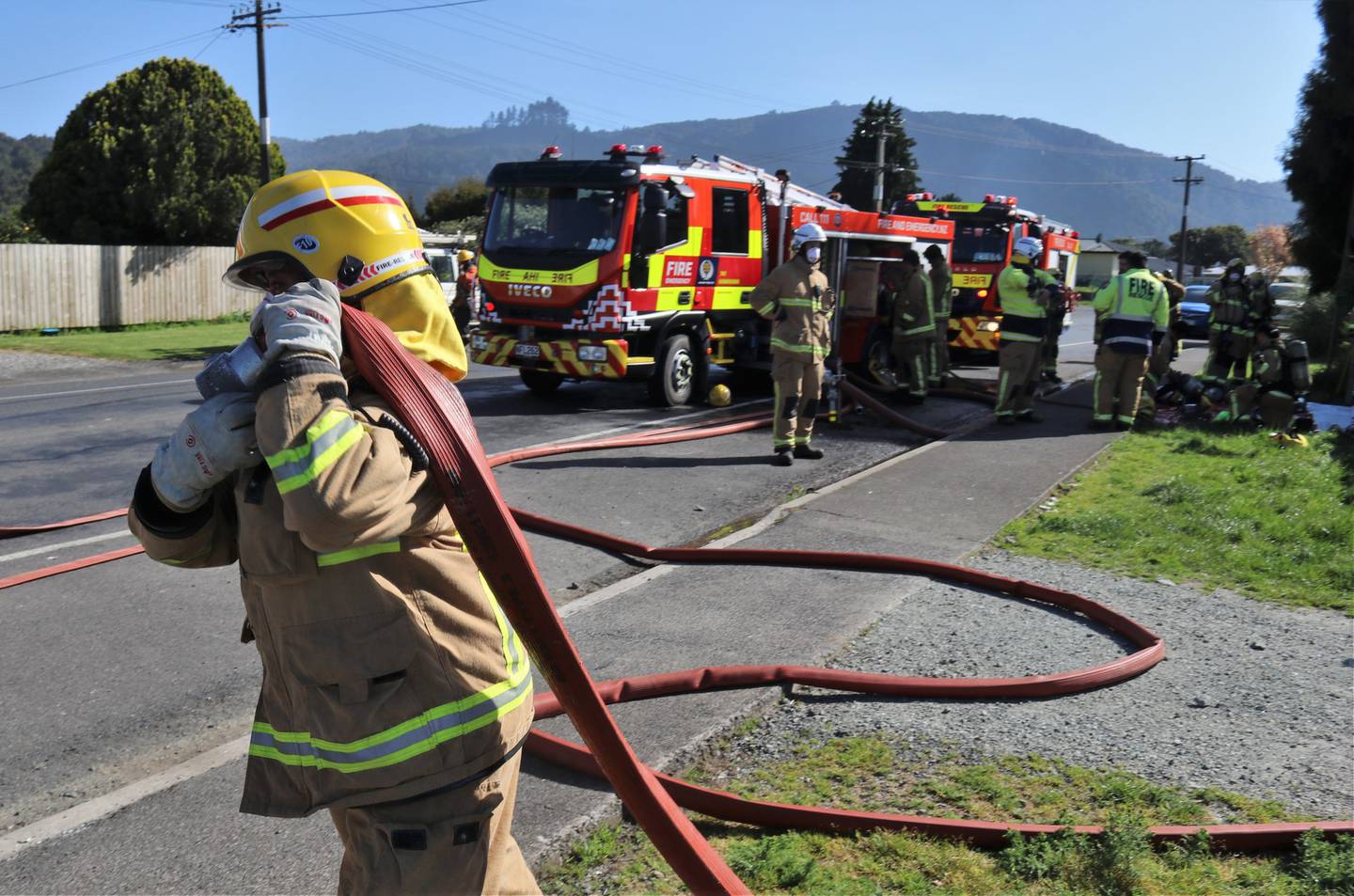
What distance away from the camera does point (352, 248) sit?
2211 mm

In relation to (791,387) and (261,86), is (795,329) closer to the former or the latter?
(791,387)

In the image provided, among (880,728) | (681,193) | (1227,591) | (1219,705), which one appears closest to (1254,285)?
(681,193)

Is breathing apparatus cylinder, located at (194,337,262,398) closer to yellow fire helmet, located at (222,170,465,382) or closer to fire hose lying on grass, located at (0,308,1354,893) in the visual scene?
fire hose lying on grass, located at (0,308,1354,893)

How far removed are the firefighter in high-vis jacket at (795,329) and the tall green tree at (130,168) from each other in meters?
20.2

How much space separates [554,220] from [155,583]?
24.4 ft

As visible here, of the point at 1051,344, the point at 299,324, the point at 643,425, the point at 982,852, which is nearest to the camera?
the point at 299,324

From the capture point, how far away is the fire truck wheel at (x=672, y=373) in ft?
40.8

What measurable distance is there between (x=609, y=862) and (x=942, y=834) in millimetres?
1018

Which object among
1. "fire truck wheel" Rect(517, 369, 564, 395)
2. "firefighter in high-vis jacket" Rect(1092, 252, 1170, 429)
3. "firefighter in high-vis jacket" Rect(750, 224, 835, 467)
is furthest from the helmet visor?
"fire truck wheel" Rect(517, 369, 564, 395)

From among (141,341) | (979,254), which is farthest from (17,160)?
(979,254)

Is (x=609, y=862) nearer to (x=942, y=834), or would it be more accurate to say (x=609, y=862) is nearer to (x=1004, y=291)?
Result: (x=942, y=834)

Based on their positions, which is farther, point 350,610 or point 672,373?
point 672,373

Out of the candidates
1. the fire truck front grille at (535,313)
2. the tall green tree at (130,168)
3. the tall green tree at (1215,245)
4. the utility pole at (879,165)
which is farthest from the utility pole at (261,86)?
the tall green tree at (1215,245)

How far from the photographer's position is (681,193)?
39.8 feet
